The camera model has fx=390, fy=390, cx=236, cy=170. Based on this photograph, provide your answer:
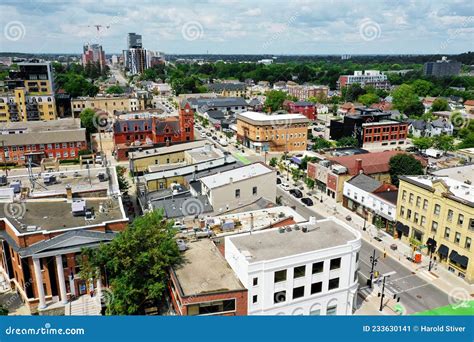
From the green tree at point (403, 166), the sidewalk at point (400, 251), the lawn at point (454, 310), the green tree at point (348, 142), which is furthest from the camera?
the green tree at point (348, 142)

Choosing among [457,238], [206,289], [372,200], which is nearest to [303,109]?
[372,200]

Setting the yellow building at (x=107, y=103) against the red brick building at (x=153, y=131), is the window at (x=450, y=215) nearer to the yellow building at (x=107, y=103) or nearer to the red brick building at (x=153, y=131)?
the red brick building at (x=153, y=131)

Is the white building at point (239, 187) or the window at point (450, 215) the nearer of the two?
the window at point (450, 215)

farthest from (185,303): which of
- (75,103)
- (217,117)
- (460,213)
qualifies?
(75,103)

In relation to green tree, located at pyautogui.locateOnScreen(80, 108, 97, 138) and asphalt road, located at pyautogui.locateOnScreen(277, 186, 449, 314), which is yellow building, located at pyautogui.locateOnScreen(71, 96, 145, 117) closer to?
green tree, located at pyautogui.locateOnScreen(80, 108, 97, 138)

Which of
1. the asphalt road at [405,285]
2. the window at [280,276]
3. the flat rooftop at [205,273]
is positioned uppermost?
the window at [280,276]
